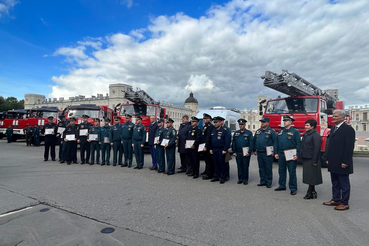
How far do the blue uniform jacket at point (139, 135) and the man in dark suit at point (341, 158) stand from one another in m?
5.89

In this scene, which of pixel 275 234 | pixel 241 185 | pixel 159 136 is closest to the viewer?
pixel 275 234

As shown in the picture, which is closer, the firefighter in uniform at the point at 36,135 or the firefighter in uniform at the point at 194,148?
the firefighter in uniform at the point at 194,148

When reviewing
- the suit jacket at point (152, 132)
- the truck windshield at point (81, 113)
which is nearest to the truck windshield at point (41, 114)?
the truck windshield at point (81, 113)

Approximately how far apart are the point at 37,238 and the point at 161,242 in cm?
180

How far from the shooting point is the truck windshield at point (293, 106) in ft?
32.5

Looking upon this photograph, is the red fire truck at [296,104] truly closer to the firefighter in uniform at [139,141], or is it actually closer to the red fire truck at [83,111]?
the firefighter in uniform at [139,141]

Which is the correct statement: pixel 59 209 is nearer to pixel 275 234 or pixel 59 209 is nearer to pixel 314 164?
pixel 275 234

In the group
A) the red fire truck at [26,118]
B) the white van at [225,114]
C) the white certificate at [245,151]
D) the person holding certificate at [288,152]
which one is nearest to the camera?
the person holding certificate at [288,152]

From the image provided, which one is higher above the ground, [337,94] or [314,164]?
[337,94]

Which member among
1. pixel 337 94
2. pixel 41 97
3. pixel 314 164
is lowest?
pixel 314 164

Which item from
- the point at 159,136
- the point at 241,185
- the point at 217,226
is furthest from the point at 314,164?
the point at 159,136

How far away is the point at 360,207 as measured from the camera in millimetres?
4676

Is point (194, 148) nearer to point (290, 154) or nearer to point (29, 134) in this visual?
point (290, 154)

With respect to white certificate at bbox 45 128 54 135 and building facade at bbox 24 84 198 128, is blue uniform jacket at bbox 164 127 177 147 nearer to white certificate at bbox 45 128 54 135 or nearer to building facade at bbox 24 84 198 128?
white certificate at bbox 45 128 54 135
